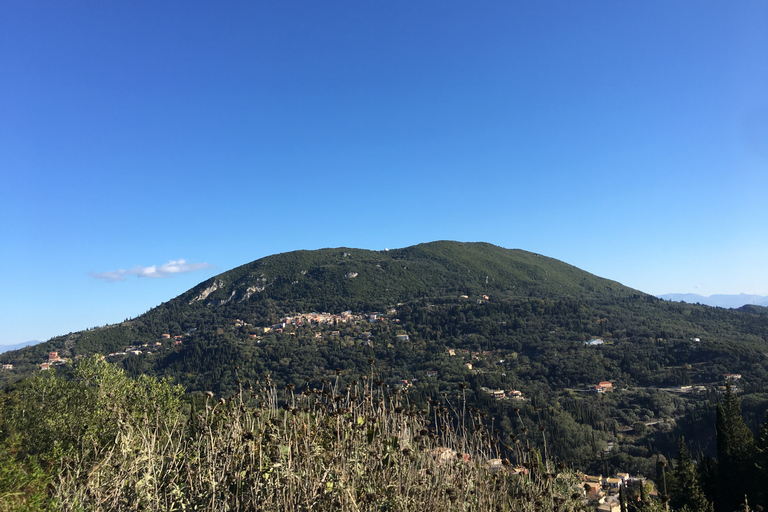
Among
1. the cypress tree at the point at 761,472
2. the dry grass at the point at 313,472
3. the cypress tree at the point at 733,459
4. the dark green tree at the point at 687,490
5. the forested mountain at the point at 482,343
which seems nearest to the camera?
the dry grass at the point at 313,472

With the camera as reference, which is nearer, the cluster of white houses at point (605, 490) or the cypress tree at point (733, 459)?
the cluster of white houses at point (605, 490)

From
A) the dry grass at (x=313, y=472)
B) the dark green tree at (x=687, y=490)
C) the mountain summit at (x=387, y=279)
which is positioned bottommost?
the dark green tree at (x=687, y=490)

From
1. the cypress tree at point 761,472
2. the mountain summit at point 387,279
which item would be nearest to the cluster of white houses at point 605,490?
the cypress tree at point 761,472

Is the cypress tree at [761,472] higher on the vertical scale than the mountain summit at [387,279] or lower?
lower

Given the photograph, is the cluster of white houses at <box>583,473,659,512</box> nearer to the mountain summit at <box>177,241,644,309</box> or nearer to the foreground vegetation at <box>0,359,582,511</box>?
the foreground vegetation at <box>0,359,582,511</box>

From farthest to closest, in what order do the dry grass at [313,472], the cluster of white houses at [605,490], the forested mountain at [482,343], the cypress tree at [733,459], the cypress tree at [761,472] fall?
the forested mountain at [482,343], the cypress tree at [733,459], the cypress tree at [761,472], the cluster of white houses at [605,490], the dry grass at [313,472]

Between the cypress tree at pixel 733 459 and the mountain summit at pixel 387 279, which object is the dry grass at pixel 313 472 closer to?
the cypress tree at pixel 733 459

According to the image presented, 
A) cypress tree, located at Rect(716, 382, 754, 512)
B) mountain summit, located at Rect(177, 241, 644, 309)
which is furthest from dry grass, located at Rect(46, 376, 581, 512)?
mountain summit, located at Rect(177, 241, 644, 309)

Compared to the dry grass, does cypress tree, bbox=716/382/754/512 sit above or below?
below

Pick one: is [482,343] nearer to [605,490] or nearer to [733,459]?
[733,459]
